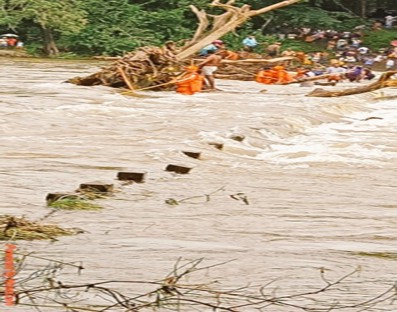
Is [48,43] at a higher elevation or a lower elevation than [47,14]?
lower

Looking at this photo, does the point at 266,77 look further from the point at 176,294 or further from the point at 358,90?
the point at 176,294

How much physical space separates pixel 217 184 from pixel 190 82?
12.5 meters

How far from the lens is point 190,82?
23578mm

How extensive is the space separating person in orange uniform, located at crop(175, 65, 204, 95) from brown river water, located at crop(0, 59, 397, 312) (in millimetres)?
1378

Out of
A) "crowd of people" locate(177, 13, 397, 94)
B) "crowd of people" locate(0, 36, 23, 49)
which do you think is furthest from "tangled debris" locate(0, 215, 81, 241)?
"crowd of people" locate(0, 36, 23, 49)

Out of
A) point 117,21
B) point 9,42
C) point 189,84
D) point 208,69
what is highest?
point 208,69

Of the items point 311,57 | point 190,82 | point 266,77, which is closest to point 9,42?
point 311,57

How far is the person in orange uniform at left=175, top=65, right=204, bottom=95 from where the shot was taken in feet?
77.3

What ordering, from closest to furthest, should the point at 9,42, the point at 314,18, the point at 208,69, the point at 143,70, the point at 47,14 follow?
1. the point at 143,70
2. the point at 208,69
3. the point at 47,14
4. the point at 9,42
5. the point at 314,18

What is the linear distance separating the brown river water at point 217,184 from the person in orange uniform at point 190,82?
54.2 inches

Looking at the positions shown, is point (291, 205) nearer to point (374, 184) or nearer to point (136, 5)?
point (374, 184)

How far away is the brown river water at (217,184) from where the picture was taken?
7293mm

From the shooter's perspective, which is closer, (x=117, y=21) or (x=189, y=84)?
(x=189, y=84)

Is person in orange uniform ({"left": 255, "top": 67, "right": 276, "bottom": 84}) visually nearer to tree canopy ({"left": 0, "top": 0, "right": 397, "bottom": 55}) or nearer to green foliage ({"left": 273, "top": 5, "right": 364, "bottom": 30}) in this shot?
tree canopy ({"left": 0, "top": 0, "right": 397, "bottom": 55})
